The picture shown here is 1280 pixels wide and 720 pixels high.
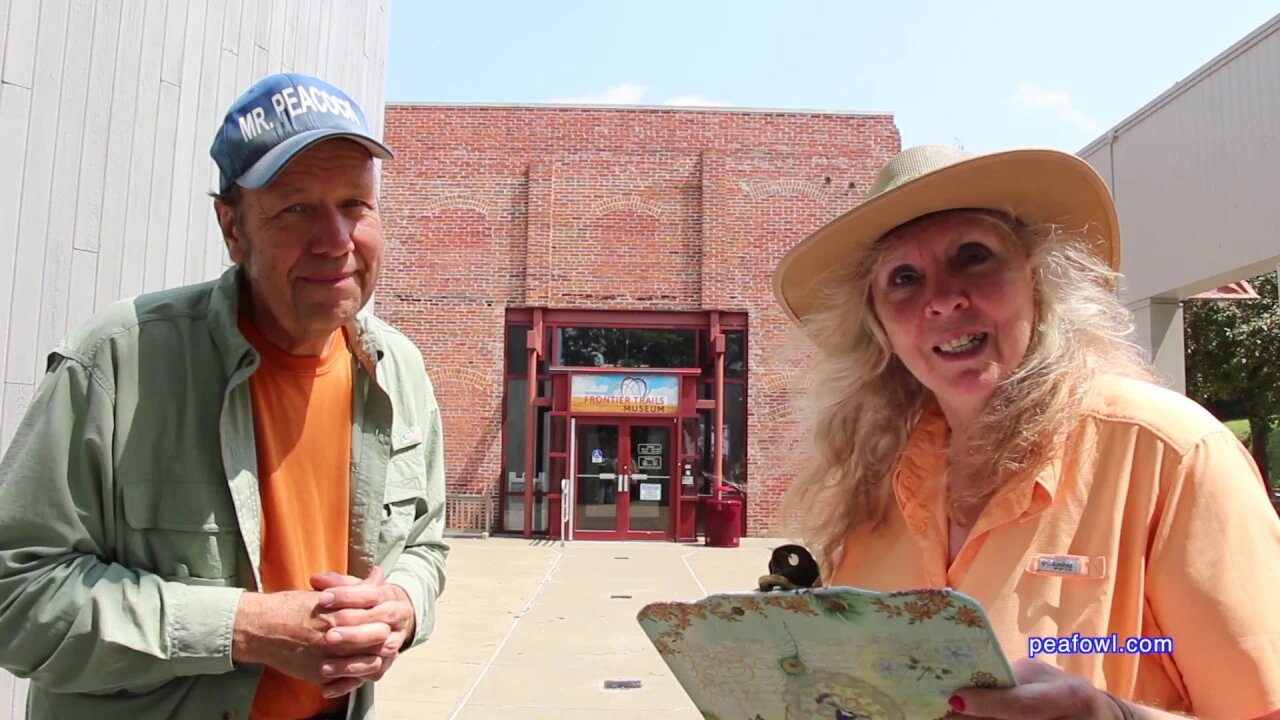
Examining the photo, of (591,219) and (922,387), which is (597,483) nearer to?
(591,219)

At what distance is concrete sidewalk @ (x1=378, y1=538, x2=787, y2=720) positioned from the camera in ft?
18.3

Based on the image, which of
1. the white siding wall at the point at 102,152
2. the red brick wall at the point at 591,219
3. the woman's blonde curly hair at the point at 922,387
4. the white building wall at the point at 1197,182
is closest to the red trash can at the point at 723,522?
the red brick wall at the point at 591,219

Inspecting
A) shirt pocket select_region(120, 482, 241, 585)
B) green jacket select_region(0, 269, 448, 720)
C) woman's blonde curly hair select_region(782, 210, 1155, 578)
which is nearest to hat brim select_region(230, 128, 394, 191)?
green jacket select_region(0, 269, 448, 720)

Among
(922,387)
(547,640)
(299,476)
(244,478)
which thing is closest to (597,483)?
(547,640)

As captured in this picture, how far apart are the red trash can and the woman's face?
43.6 ft

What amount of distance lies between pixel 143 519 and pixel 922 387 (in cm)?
169

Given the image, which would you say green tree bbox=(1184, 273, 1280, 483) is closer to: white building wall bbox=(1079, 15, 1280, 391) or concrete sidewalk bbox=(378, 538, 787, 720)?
white building wall bbox=(1079, 15, 1280, 391)

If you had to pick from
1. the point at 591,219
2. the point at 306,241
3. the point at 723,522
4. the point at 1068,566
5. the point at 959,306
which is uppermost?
the point at 591,219

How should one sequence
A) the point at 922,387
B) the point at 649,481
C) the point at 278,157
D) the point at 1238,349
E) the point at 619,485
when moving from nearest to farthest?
the point at 278,157 < the point at 922,387 < the point at 619,485 < the point at 649,481 < the point at 1238,349

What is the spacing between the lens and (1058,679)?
3.69 ft

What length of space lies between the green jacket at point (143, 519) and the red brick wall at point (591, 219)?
579 inches

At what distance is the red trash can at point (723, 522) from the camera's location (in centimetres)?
1495
